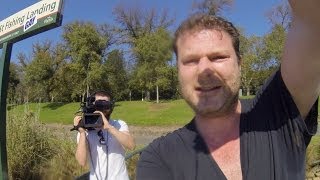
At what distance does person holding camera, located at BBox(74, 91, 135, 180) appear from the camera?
4.76m

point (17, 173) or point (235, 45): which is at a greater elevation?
point (235, 45)

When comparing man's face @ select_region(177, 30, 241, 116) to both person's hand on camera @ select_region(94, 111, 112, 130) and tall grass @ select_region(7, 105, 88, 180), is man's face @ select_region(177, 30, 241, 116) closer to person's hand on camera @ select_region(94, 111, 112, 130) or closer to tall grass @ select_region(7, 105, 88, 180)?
person's hand on camera @ select_region(94, 111, 112, 130)

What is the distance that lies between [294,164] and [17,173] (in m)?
6.26

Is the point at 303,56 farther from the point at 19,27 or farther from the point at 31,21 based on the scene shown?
the point at 19,27

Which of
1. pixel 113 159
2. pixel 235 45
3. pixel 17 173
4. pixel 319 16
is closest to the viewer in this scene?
pixel 319 16

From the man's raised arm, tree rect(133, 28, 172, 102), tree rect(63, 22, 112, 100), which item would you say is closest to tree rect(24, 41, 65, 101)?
tree rect(63, 22, 112, 100)

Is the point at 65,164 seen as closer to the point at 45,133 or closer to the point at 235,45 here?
the point at 45,133

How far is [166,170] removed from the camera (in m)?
1.80

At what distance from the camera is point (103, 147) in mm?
4855

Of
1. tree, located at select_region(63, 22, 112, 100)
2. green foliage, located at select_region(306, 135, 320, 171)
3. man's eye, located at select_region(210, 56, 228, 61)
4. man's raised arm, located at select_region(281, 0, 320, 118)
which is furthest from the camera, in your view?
tree, located at select_region(63, 22, 112, 100)

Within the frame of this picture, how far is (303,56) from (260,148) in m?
0.37

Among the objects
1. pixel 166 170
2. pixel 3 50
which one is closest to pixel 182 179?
pixel 166 170

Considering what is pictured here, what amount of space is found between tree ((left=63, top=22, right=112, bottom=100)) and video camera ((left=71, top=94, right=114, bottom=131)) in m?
35.0

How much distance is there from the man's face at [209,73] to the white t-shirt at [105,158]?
3060 mm
